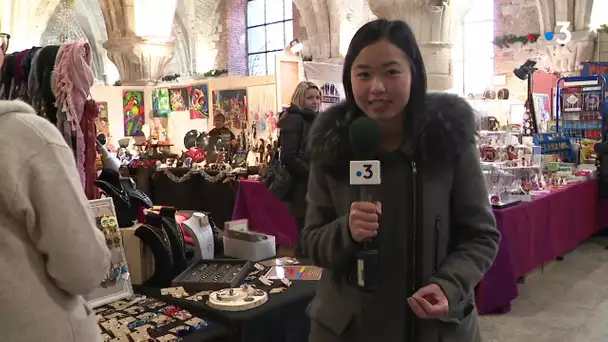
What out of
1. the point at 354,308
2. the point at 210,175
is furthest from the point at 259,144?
the point at 354,308

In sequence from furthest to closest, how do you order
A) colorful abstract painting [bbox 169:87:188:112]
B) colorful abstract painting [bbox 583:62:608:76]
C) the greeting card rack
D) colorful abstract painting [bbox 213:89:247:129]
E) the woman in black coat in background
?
colorful abstract painting [bbox 169:87:188:112] → colorful abstract painting [bbox 583:62:608:76] → colorful abstract painting [bbox 213:89:247:129] → the greeting card rack → the woman in black coat in background

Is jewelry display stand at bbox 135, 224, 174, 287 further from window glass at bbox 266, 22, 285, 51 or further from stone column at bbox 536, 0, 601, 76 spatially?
window glass at bbox 266, 22, 285, 51

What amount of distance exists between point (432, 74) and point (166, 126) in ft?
16.2

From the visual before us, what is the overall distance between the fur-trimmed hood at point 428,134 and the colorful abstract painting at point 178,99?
746cm

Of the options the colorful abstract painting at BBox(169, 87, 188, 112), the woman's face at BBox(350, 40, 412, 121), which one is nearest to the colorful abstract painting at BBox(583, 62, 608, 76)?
the colorful abstract painting at BBox(169, 87, 188, 112)

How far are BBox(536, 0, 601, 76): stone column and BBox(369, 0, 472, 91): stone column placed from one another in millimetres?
4495

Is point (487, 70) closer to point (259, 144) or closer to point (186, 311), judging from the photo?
point (259, 144)

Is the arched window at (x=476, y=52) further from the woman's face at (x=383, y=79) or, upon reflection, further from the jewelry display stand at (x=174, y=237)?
the woman's face at (x=383, y=79)

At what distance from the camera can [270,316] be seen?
2035mm

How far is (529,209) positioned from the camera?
4.42 meters

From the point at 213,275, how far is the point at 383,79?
1420mm

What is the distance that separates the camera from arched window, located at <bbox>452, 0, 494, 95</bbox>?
1213 centimetres

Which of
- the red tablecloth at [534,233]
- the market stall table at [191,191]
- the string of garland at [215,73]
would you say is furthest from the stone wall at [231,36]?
the red tablecloth at [534,233]

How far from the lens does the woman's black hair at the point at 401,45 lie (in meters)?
1.28
